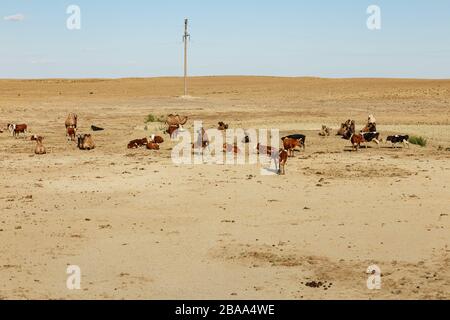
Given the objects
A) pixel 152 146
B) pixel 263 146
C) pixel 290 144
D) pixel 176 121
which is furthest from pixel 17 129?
pixel 290 144

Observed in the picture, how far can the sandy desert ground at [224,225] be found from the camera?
8.62 meters

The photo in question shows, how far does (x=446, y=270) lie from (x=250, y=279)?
9.37 ft

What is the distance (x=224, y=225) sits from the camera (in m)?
11.7

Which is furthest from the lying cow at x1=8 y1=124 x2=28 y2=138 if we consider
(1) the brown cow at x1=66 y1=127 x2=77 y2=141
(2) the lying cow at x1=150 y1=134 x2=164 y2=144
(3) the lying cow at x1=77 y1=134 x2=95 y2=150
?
(2) the lying cow at x1=150 y1=134 x2=164 y2=144

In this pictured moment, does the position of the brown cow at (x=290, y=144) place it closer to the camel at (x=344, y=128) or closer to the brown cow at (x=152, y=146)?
→ the brown cow at (x=152, y=146)

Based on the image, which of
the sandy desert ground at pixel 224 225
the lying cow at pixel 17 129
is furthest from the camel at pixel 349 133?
the lying cow at pixel 17 129

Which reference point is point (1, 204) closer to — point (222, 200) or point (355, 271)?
point (222, 200)

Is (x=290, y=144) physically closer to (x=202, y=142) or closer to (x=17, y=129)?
(x=202, y=142)

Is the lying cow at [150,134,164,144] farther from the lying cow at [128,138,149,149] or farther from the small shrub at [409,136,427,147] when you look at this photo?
the small shrub at [409,136,427,147]

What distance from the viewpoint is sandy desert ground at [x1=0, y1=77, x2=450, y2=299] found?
862 centimetres

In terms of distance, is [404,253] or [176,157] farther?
[176,157]

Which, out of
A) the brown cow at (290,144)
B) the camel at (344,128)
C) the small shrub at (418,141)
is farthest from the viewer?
the camel at (344,128)
